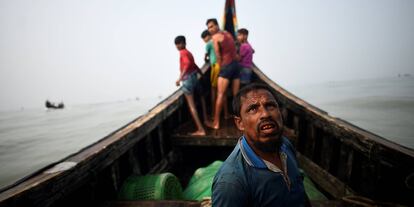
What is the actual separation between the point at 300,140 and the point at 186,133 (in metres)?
1.95

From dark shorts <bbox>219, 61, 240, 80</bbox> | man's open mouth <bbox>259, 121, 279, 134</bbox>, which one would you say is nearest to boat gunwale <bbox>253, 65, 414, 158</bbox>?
dark shorts <bbox>219, 61, 240, 80</bbox>

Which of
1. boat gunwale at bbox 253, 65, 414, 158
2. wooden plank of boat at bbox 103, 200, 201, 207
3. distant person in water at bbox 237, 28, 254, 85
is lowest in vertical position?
wooden plank of boat at bbox 103, 200, 201, 207

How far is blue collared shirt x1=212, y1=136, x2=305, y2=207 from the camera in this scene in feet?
3.51

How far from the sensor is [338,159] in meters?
3.02

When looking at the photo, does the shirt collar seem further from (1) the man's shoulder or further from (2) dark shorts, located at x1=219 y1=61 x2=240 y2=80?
(2) dark shorts, located at x1=219 y1=61 x2=240 y2=80

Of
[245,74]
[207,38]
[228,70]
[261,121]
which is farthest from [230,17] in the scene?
[261,121]

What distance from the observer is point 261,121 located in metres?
1.28

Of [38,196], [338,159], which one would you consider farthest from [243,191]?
[338,159]

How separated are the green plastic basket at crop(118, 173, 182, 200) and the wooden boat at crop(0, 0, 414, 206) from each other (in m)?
0.14

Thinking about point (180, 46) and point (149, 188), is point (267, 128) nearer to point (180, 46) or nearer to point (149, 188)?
point (149, 188)

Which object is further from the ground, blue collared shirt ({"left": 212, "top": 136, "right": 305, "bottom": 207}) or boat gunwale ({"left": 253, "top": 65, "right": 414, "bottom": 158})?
blue collared shirt ({"left": 212, "top": 136, "right": 305, "bottom": 207})

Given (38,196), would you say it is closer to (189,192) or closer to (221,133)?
(189,192)

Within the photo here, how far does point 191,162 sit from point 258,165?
134 inches

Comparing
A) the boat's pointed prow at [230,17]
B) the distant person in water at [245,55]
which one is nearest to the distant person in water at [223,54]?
the distant person in water at [245,55]
